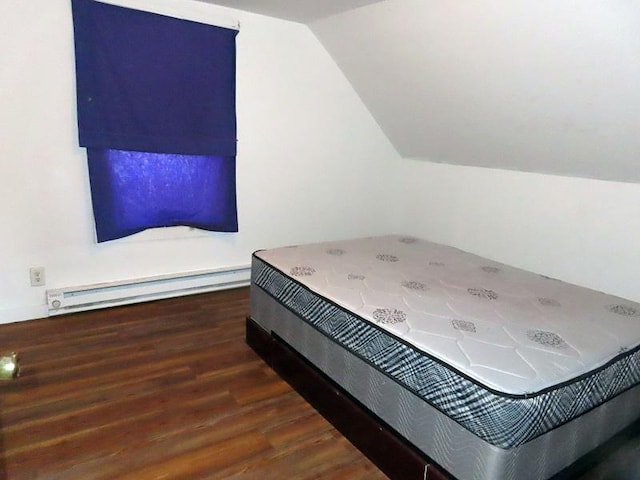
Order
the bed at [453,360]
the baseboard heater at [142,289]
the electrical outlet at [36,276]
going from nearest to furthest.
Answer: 1. the bed at [453,360]
2. the electrical outlet at [36,276]
3. the baseboard heater at [142,289]

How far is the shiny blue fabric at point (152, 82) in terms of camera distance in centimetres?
261

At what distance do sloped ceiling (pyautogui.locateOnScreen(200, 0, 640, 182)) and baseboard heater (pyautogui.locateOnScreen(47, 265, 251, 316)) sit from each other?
1765 mm

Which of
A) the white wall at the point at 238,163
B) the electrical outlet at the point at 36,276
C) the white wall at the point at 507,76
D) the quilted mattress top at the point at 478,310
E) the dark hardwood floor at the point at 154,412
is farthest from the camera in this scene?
the electrical outlet at the point at 36,276

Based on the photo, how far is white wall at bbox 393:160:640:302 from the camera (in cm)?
263

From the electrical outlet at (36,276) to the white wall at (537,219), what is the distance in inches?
111

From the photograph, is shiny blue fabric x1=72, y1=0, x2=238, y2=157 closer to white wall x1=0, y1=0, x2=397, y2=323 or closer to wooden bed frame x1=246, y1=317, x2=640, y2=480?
white wall x1=0, y1=0, x2=397, y2=323

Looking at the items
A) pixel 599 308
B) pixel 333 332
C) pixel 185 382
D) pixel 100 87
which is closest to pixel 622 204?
pixel 599 308

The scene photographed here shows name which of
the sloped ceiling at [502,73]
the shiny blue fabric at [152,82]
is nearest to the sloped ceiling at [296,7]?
the sloped ceiling at [502,73]

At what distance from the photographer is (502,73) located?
2469 millimetres

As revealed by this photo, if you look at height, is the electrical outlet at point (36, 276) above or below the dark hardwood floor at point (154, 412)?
above

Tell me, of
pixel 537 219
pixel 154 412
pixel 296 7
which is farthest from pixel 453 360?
pixel 296 7

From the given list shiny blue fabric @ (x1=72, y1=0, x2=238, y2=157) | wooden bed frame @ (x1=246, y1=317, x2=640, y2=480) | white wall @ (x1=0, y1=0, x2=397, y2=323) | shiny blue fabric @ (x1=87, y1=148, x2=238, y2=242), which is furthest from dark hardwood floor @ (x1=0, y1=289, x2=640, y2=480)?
shiny blue fabric @ (x1=72, y1=0, x2=238, y2=157)

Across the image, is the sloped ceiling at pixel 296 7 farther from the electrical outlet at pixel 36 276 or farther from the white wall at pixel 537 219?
the electrical outlet at pixel 36 276

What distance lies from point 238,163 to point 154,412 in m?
1.85
